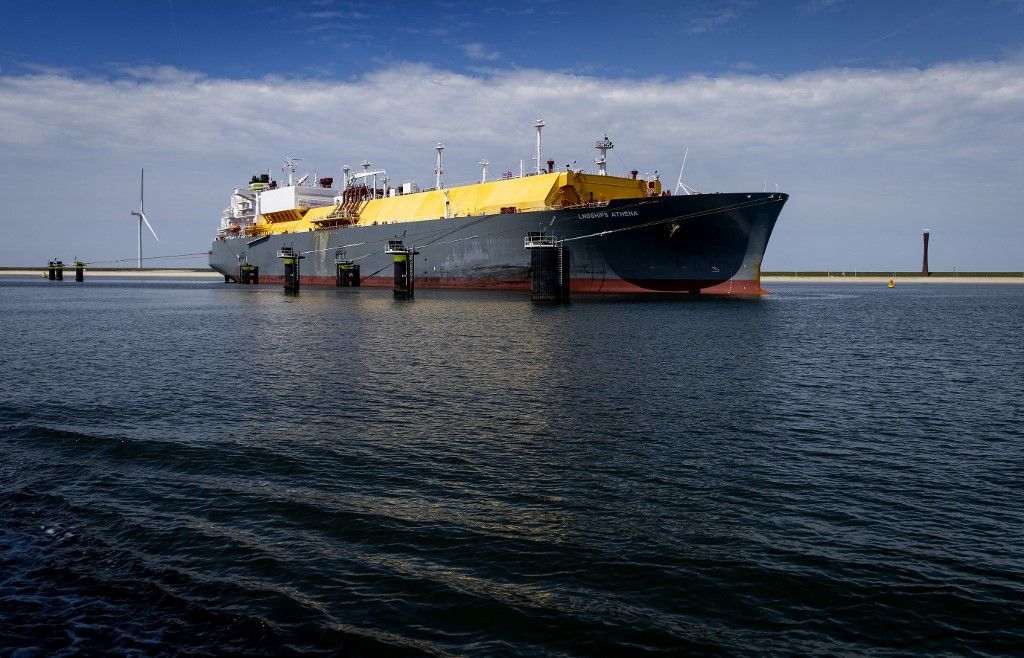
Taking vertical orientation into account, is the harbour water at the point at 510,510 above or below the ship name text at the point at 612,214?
below

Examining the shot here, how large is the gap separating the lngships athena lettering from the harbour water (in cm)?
3013

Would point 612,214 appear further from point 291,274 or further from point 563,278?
point 291,274

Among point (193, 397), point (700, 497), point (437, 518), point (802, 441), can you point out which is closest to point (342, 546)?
point (437, 518)

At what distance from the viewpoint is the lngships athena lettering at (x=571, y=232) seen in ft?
169

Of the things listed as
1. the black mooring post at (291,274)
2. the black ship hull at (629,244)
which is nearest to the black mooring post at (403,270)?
the black ship hull at (629,244)

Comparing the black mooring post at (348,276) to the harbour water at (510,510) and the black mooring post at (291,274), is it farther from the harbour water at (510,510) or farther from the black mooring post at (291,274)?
the harbour water at (510,510)

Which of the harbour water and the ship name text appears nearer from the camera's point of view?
the harbour water

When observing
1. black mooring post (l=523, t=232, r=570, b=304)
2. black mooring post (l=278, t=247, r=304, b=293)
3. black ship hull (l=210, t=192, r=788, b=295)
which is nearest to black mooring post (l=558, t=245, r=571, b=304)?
black mooring post (l=523, t=232, r=570, b=304)

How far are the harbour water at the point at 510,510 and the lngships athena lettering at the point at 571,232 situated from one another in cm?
3013

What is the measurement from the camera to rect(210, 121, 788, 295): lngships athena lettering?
51625 millimetres

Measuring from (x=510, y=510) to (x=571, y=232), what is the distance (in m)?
45.5

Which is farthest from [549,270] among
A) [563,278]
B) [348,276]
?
[348,276]

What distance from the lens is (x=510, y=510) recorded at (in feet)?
32.7

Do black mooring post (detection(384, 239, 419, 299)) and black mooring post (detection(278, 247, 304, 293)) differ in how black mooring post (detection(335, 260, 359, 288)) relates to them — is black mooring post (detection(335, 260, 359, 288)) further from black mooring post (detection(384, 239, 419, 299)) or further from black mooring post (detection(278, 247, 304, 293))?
black mooring post (detection(384, 239, 419, 299))
